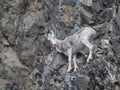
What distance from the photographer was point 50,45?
20859 mm

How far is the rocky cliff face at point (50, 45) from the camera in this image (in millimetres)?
15406

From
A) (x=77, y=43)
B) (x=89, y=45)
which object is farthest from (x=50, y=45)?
(x=89, y=45)

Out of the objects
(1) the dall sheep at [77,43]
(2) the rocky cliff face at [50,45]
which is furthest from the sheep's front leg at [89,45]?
(2) the rocky cliff face at [50,45]

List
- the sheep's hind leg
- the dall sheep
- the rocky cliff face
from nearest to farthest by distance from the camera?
1. the rocky cliff face
2. the sheep's hind leg
3. the dall sheep

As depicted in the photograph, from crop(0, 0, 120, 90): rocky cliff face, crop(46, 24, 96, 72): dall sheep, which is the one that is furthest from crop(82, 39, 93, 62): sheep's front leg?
crop(0, 0, 120, 90): rocky cliff face

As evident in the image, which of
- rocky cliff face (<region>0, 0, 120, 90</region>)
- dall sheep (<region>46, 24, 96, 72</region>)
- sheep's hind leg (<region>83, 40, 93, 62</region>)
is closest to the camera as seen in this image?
rocky cliff face (<region>0, 0, 120, 90</region>)

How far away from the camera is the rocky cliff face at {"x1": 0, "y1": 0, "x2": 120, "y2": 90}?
15406mm

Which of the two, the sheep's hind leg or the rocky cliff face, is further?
the sheep's hind leg

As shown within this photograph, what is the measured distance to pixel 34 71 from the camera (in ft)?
75.9

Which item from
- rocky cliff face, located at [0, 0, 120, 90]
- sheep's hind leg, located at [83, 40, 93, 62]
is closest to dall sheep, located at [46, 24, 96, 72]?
sheep's hind leg, located at [83, 40, 93, 62]

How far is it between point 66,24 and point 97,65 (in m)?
5.74

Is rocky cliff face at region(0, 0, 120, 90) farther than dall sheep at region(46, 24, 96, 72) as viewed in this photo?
No

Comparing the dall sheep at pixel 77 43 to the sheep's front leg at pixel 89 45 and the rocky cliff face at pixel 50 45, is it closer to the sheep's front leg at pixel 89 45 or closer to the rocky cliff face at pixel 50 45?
the sheep's front leg at pixel 89 45

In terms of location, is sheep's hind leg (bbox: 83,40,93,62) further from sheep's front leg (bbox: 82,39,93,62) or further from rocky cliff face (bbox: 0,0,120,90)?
rocky cliff face (bbox: 0,0,120,90)
